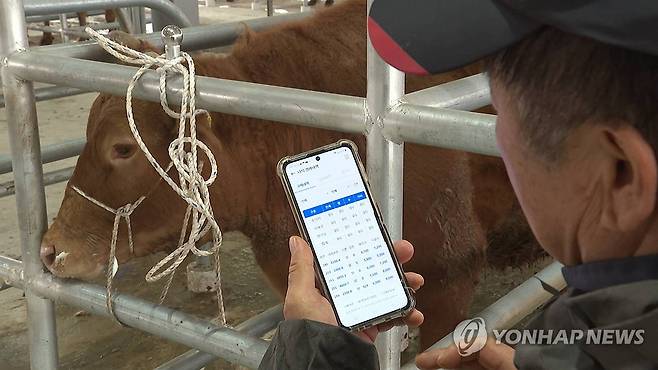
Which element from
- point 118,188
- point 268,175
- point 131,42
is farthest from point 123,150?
point 268,175

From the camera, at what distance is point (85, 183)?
1.82 metres

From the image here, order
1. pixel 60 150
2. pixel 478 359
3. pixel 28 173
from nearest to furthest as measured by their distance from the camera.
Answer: pixel 478 359, pixel 28 173, pixel 60 150

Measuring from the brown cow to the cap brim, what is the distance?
1.05 metres

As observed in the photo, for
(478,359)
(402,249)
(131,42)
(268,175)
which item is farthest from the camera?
(268,175)

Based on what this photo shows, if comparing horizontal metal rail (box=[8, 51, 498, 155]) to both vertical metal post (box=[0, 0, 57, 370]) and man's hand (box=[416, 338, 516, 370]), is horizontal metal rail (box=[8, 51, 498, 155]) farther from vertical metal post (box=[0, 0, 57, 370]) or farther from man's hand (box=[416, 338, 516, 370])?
man's hand (box=[416, 338, 516, 370])

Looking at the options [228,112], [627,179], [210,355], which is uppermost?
[627,179]

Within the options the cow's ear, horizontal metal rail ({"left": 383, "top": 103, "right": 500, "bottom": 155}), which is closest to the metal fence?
horizontal metal rail ({"left": 383, "top": 103, "right": 500, "bottom": 155})

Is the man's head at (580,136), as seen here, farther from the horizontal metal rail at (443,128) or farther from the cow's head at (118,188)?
the cow's head at (118,188)

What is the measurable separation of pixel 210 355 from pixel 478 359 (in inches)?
47.4

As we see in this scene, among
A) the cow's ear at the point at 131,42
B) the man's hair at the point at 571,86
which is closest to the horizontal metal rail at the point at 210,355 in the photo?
the cow's ear at the point at 131,42

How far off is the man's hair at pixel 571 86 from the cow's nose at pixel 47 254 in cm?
116

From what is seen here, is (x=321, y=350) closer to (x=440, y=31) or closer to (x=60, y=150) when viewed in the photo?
(x=440, y=31)

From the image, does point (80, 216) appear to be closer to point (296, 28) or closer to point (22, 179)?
point (22, 179)

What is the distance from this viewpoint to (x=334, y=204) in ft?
3.43
